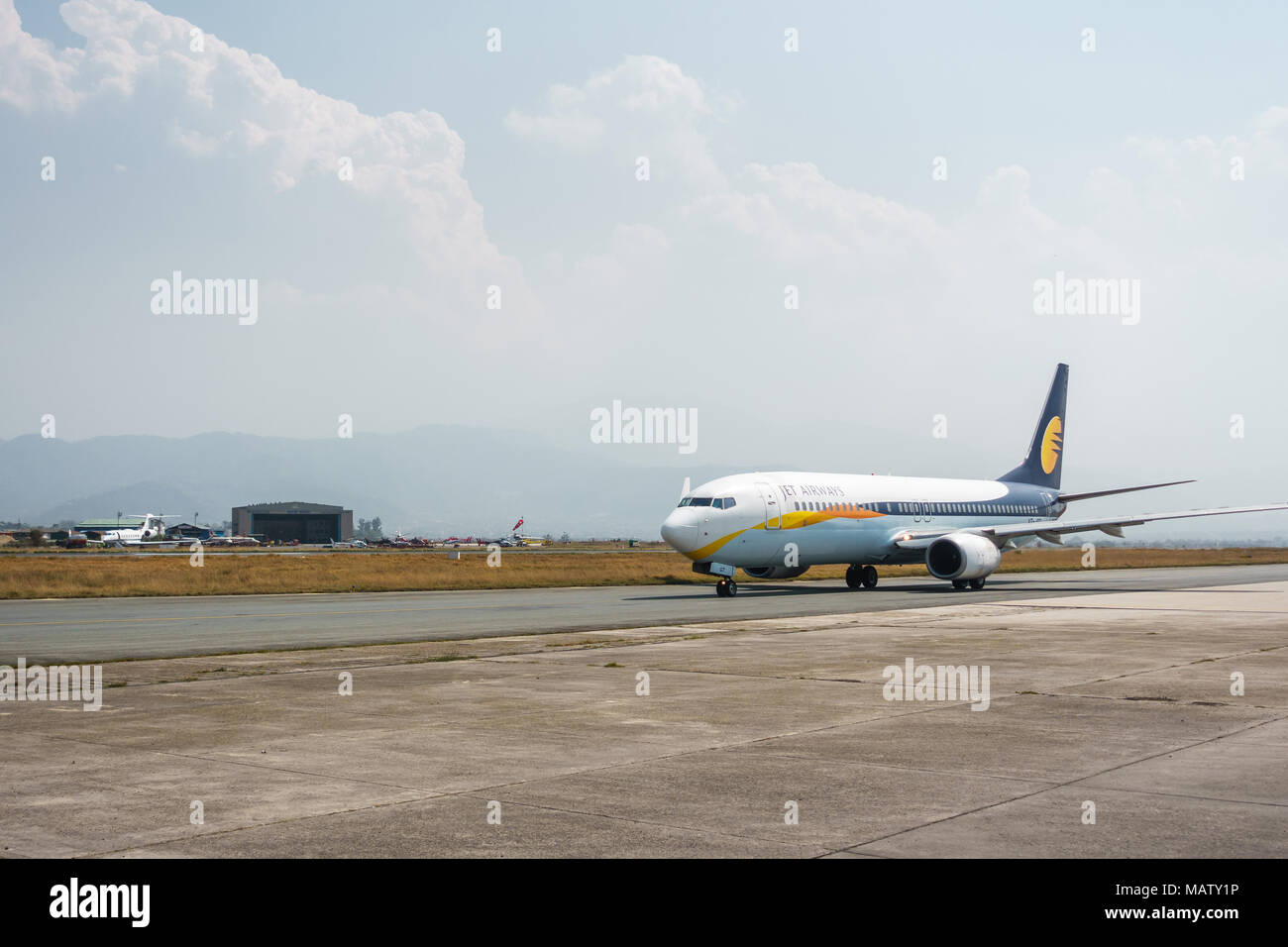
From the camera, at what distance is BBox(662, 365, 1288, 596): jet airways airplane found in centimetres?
3853

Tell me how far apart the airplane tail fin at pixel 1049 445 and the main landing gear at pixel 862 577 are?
11.7 meters

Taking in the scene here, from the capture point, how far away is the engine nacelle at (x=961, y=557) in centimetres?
4125

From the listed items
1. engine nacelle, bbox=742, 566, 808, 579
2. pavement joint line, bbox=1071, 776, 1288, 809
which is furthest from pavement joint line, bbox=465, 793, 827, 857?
engine nacelle, bbox=742, 566, 808, 579

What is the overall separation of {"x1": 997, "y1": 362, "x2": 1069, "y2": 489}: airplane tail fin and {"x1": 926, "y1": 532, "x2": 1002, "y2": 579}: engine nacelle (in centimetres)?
1245

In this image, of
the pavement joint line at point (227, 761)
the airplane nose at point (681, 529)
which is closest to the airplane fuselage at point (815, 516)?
the airplane nose at point (681, 529)

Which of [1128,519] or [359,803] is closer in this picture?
[359,803]

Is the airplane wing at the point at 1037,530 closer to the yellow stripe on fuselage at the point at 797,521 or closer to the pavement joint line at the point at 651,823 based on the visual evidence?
the yellow stripe on fuselage at the point at 797,521

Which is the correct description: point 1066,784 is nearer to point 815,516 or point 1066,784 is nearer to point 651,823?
point 651,823

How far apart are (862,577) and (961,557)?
5134mm

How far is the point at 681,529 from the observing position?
123ft
